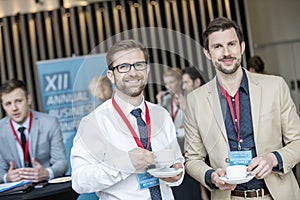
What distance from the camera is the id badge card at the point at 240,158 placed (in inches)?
82.8

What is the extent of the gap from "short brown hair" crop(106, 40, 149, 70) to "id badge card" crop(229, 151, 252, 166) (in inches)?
22.7

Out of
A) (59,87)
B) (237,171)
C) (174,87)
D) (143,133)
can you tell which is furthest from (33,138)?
(59,87)

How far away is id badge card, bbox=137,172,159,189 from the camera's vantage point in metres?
1.98

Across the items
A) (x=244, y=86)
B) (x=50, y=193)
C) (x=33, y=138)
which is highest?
(x=244, y=86)

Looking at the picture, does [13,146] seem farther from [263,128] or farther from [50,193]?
[263,128]

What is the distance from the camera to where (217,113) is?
88.0 inches

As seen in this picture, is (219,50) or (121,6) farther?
(121,6)

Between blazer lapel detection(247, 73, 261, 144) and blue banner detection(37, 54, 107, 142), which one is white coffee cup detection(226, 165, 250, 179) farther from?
blue banner detection(37, 54, 107, 142)

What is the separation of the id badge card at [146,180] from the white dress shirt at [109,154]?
2cm

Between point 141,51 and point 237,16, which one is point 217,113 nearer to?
point 141,51

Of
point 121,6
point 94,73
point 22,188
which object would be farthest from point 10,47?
point 94,73

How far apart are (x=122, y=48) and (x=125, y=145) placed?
1.30 feet

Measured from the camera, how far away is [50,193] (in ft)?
9.24

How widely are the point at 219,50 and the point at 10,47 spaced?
6.52 meters
